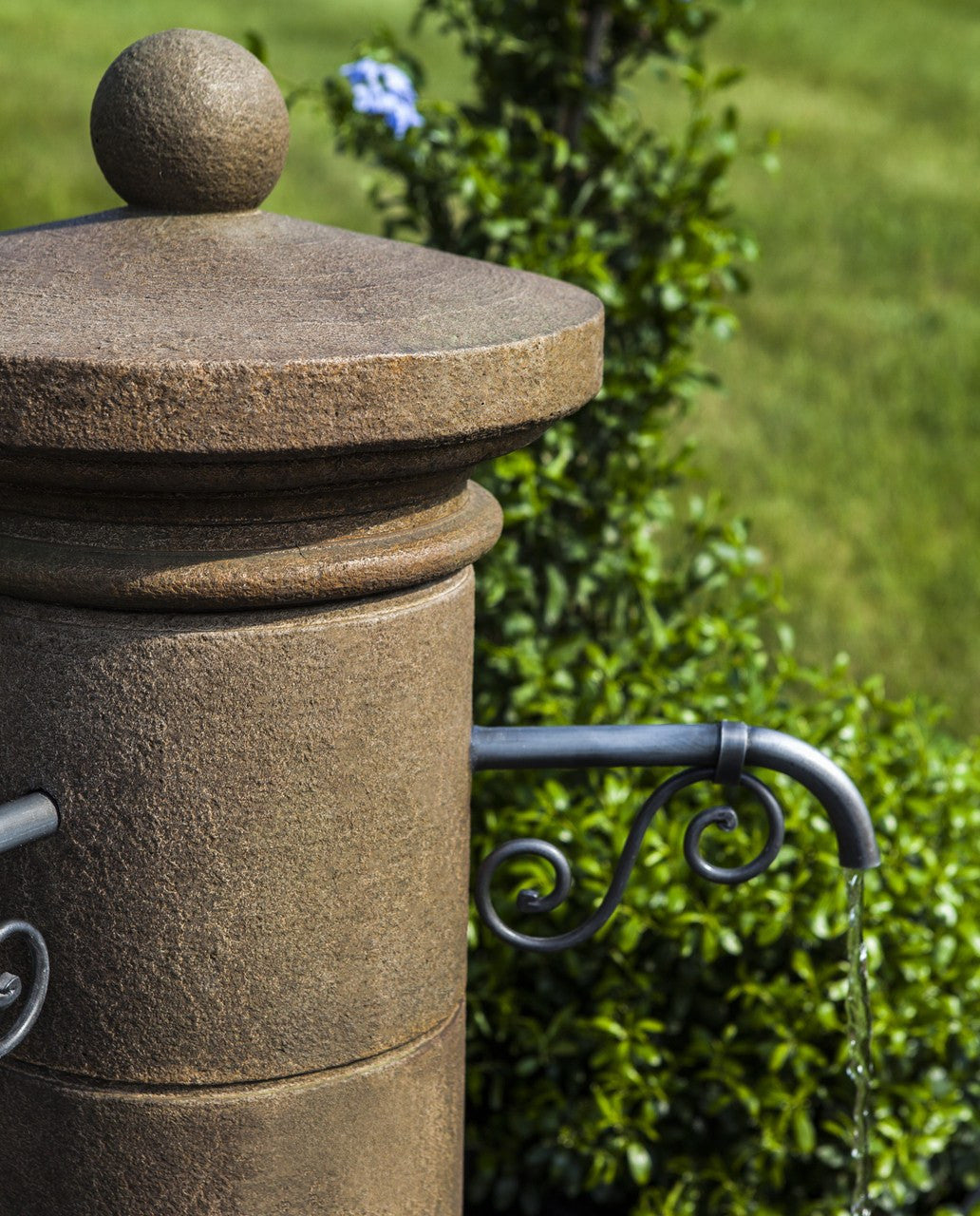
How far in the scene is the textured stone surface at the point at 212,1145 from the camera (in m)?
1.46

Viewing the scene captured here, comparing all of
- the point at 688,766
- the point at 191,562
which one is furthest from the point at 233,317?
the point at 688,766

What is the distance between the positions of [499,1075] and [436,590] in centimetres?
169

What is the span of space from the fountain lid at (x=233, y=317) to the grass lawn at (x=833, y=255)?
1.96m

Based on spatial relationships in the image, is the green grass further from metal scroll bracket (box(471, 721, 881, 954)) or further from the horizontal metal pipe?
the horizontal metal pipe

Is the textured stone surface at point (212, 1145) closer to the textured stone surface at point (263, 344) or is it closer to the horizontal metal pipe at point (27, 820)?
the horizontal metal pipe at point (27, 820)

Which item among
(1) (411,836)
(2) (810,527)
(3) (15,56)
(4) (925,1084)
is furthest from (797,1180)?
(3) (15,56)

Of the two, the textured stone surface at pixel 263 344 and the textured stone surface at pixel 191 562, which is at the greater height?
the textured stone surface at pixel 263 344

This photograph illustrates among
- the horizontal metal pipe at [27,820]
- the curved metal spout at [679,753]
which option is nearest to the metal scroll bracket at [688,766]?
the curved metal spout at [679,753]

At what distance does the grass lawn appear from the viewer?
5594 millimetres

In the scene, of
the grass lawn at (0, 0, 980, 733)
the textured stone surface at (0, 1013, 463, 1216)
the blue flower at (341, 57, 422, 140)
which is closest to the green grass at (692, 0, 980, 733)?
the grass lawn at (0, 0, 980, 733)

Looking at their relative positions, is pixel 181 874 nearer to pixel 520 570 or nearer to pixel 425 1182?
pixel 425 1182

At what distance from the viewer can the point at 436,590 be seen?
1.47 m

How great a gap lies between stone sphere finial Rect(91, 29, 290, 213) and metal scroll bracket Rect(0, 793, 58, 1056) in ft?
1.98

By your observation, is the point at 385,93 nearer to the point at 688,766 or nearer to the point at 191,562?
the point at 688,766
